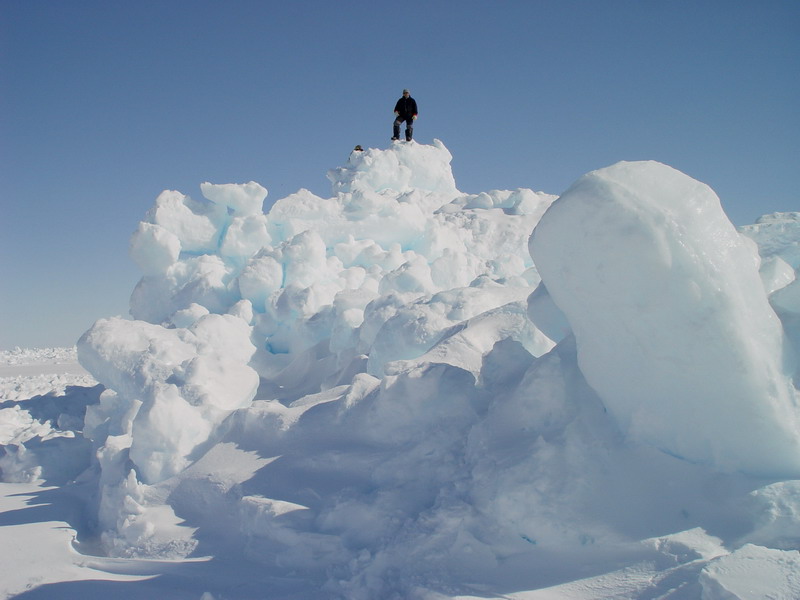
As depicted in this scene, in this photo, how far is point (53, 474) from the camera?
6.28 m

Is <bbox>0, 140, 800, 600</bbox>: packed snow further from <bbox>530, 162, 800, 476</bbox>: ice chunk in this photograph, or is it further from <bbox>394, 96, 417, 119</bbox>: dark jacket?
<bbox>394, 96, 417, 119</bbox>: dark jacket

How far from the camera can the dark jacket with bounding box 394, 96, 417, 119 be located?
45.8ft

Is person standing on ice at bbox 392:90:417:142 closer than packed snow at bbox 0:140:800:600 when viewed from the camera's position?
No

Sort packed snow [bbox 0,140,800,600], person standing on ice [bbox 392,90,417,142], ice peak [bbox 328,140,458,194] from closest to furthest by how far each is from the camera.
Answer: packed snow [bbox 0,140,800,600] < ice peak [bbox 328,140,458,194] < person standing on ice [bbox 392,90,417,142]

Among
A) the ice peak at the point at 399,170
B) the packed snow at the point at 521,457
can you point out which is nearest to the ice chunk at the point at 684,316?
the packed snow at the point at 521,457

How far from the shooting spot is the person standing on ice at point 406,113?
13.9 meters

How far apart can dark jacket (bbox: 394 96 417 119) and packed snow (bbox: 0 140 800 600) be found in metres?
8.98

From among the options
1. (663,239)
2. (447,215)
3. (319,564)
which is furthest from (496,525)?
(447,215)

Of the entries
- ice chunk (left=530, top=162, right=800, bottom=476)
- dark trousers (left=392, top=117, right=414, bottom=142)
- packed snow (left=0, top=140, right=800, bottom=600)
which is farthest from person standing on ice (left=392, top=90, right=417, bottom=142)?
ice chunk (left=530, top=162, right=800, bottom=476)

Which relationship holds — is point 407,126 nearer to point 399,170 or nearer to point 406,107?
point 406,107

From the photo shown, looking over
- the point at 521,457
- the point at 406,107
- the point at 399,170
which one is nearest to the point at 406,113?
the point at 406,107

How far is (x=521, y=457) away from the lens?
337cm

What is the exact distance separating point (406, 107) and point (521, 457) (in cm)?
1193

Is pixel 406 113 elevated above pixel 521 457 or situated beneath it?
elevated above
